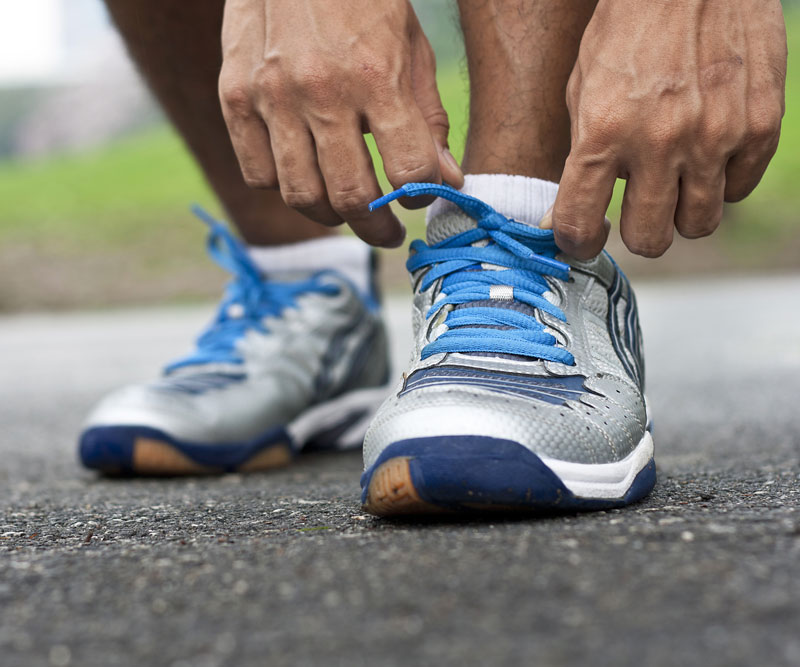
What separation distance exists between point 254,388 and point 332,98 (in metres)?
0.69

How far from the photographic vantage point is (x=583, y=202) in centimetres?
91

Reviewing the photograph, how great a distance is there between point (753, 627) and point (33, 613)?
444 millimetres

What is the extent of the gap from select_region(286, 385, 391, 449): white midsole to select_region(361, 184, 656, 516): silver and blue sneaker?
56 centimetres

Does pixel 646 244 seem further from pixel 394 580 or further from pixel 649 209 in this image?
pixel 394 580

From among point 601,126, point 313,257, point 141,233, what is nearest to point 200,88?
point 313,257

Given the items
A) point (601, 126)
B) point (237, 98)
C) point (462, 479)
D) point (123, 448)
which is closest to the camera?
point (462, 479)

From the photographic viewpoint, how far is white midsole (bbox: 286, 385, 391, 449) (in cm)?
159

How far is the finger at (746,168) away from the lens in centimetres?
90

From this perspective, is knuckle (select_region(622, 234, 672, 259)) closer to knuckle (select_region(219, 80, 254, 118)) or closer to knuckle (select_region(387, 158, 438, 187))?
knuckle (select_region(387, 158, 438, 187))

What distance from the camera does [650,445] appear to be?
948 mm

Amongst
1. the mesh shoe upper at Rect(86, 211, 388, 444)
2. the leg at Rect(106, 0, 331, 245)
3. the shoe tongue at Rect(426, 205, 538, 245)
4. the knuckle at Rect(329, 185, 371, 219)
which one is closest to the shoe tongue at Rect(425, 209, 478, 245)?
the shoe tongue at Rect(426, 205, 538, 245)

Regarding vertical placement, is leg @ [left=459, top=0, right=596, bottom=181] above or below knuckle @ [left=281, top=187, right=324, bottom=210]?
above

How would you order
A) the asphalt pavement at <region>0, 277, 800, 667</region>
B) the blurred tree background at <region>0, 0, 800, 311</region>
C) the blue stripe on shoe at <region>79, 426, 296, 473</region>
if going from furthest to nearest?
the blurred tree background at <region>0, 0, 800, 311</region> → the blue stripe on shoe at <region>79, 426, 296, 473</region> → the asphalt pavement at <region>0, 277, 800, 667</region>

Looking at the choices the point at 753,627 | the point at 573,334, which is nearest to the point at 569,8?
the point at 573,334
